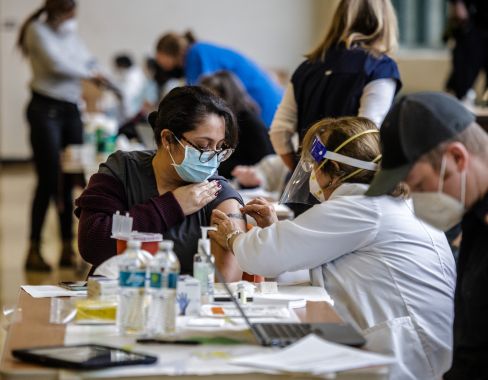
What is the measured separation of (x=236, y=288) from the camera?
8.54 ft

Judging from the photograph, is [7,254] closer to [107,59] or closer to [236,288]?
[236,288]

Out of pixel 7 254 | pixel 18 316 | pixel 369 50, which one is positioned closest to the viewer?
pixel 18 316

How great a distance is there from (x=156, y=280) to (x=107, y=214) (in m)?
0.80

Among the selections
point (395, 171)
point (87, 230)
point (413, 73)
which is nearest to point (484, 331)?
point (395, 171)

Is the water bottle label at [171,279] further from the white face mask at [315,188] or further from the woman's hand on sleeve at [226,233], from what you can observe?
the white face mask at [315,188]

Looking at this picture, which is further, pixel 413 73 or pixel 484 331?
pixel 413 73

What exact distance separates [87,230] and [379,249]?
0.83 m

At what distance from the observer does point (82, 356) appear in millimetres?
1979

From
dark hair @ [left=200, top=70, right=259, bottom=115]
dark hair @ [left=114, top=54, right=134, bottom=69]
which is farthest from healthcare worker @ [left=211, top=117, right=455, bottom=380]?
dark hair @ [left=114, top=54, right=134, bottom=69]

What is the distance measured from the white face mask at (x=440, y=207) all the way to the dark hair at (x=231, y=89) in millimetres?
3293

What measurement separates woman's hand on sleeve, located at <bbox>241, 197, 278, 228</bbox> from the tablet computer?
3.08 feet

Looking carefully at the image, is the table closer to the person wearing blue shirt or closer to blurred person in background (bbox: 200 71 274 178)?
blurred person in background (bbox: 200 71 274 178)

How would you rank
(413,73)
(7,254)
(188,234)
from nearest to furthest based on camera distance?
1. (188,234)
2. (7,254)
3. (413,73)

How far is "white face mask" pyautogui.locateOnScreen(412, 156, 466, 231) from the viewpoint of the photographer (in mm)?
1995
